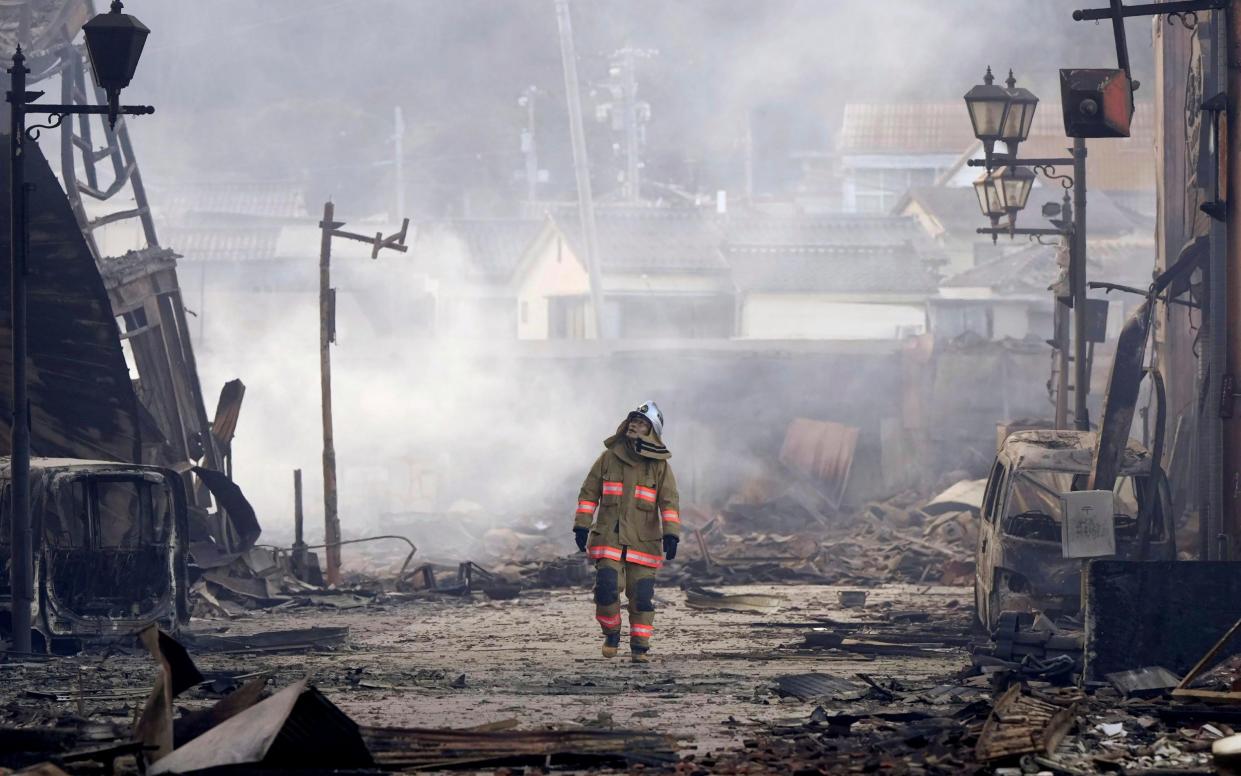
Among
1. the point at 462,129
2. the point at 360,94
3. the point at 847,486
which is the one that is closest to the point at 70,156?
the point at 847,486

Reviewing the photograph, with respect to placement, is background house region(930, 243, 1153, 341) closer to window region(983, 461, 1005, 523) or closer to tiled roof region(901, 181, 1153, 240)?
tiled roof region(901, 181, 1153, 240)

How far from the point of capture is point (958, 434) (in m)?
29.2

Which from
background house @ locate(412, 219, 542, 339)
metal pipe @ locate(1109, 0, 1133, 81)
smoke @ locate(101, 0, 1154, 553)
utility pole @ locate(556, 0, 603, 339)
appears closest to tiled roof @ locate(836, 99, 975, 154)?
smoke @ locate(101, 0, 1154, 553)

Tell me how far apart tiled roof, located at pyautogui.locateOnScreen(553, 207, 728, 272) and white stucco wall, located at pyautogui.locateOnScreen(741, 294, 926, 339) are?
1667 millimetres

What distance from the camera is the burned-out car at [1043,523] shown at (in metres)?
12.0

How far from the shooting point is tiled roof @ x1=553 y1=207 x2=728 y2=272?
1834 inches

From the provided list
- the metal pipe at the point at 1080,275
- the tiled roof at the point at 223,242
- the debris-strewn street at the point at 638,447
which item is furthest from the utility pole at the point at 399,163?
the metal pipe at the point at 1080,275

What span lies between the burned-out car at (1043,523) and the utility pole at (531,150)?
174 ft

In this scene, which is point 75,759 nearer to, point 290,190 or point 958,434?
point 958,434

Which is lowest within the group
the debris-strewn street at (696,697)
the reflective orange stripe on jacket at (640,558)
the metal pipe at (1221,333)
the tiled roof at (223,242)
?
the debris-strewn street at (696,697)

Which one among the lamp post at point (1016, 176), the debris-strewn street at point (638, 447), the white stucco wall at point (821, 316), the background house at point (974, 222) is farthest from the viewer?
the background house at point (974, 222)

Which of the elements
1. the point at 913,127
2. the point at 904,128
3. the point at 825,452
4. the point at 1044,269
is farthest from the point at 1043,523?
the point at 913,127

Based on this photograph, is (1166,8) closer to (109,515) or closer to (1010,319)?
(109,515)

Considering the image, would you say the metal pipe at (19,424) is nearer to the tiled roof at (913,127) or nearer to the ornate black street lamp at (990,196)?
the ornate black street lamp at (990,196)
